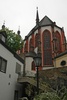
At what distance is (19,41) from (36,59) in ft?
65.1

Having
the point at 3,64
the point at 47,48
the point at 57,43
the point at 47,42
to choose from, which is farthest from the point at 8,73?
the point at 57,43

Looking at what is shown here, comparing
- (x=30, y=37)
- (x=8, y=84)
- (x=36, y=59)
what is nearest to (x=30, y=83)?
(x=8, y=84)

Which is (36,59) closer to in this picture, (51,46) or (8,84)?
(8,84)

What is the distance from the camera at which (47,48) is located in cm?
3497

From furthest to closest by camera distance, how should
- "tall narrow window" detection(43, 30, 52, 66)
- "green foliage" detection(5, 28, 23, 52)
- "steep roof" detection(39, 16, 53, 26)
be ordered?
"steep roof" detection(39, 16, 53, 26), "tall narrow window" detection(43, 30, 52, 66), "green foliage" detection(5, 28, 23, 52)

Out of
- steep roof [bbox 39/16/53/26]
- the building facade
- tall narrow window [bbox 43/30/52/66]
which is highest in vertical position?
steep roof [bbox 39/16/53/26]

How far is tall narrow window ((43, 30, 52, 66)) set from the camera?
1301 inches

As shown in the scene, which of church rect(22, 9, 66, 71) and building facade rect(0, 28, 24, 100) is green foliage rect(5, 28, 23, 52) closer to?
church rect(22, 9, 66, 71)

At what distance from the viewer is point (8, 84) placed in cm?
1288

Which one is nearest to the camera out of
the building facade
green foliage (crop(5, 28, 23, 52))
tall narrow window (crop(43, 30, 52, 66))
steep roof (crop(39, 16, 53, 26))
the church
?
the building facade

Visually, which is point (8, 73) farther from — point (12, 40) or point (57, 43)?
point (57, 43)

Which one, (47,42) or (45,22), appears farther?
(45,22)

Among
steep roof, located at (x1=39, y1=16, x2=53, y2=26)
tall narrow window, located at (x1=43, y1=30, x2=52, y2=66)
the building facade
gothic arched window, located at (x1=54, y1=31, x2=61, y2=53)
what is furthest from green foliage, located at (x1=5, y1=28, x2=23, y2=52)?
steep roof, located at (x1=39, y1=16, x2=53, y2=26)

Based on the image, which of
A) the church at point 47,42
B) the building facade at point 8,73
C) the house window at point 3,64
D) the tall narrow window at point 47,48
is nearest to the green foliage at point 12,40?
the church at point 47,42
